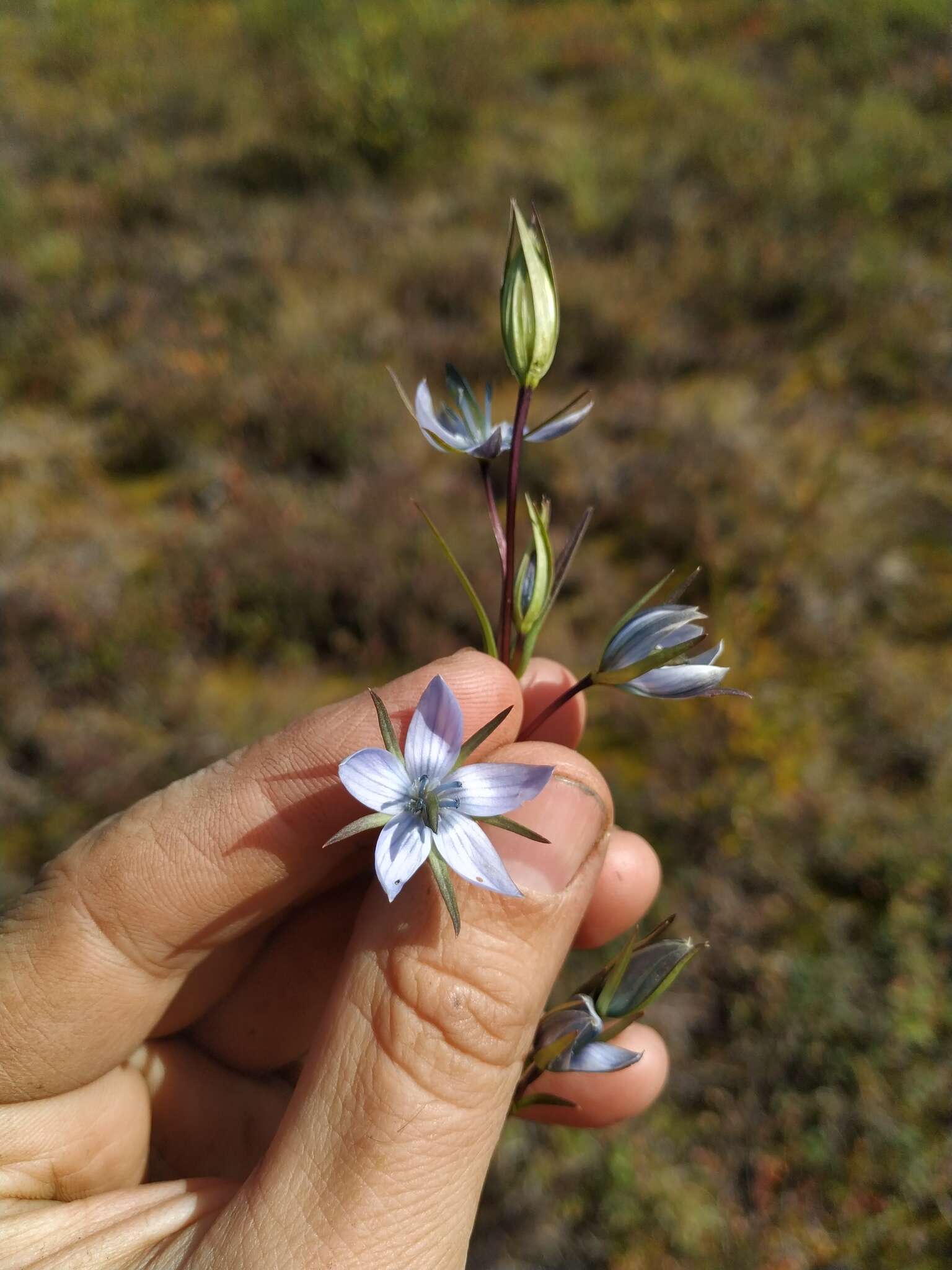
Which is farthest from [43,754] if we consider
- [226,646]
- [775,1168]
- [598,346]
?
[598,346]

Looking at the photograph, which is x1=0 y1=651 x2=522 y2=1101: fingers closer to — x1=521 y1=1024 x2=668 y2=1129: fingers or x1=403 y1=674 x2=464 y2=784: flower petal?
x1=403 y1=674 x2=464 y2=784: flower petal

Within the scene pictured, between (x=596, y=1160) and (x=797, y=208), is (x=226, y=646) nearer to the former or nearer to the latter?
(x=596, y=1160)

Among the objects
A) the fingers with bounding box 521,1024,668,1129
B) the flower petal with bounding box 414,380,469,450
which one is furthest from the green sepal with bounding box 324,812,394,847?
the fingers with bounding box 521,1024,668,1129

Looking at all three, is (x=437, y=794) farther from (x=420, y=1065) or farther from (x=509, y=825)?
(x=420, y=1065)

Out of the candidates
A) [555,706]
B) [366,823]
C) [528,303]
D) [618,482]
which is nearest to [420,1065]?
[366,823]

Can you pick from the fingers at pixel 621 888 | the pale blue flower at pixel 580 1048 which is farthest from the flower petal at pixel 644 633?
the fingers at pixel 621 888

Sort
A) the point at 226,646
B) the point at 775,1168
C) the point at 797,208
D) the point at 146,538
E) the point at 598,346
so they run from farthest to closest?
the point at 797,208
the point at 598,346
the point at 146,538
the point at 226,646
the point at 775,1168

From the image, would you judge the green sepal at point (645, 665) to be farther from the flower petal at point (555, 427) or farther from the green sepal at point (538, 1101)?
the green sepal at point (538, 1101)
